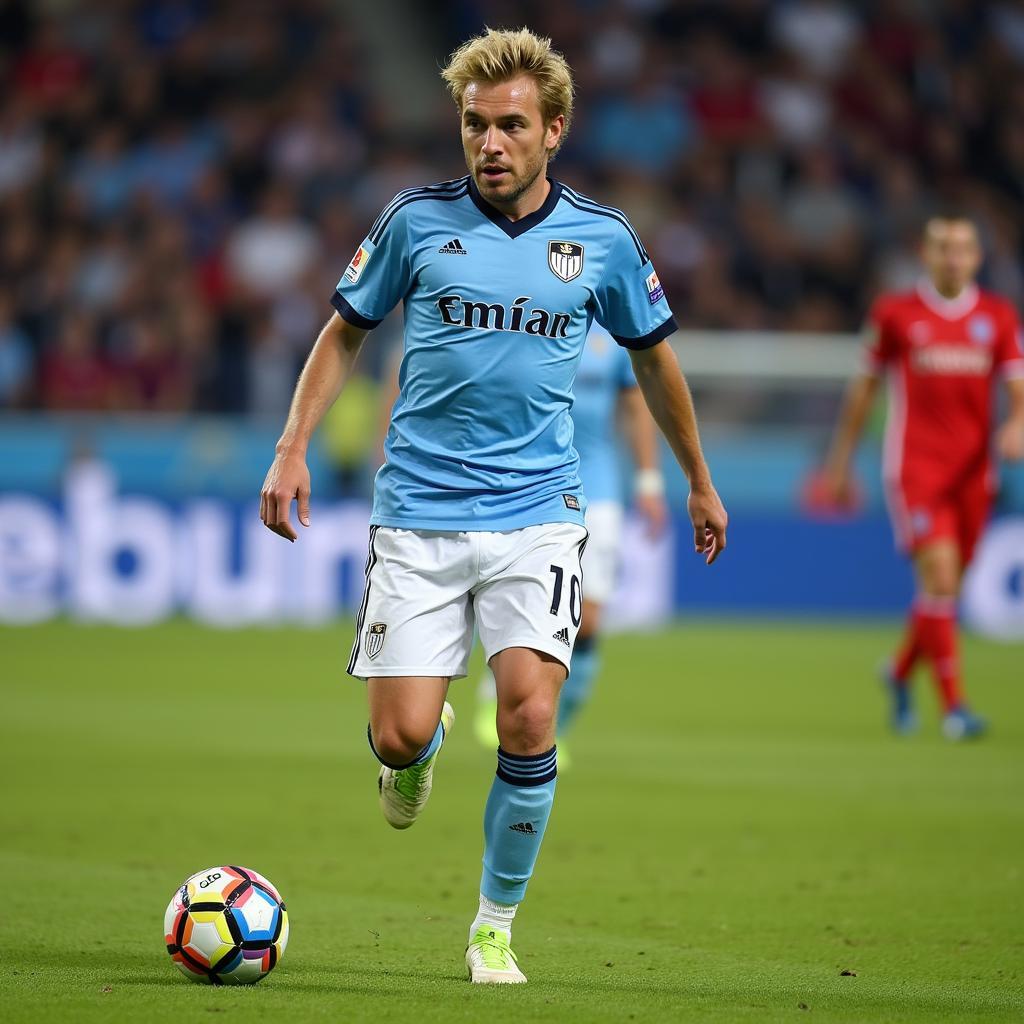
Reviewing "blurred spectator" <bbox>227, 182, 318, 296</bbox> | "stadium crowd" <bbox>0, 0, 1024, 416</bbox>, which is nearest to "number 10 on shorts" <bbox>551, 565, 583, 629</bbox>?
"stadium crowd" <bbox>0, 0, 1024, 416</bbox>

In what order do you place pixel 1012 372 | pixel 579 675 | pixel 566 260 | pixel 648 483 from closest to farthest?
pixel 566 260 < pixel 579 675 < pixel 648 483 < pixel 1012 372

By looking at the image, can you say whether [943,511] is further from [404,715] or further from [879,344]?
[404,715]

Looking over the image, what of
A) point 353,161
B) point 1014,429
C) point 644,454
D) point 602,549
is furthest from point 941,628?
point 353,161

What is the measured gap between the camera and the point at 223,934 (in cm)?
487

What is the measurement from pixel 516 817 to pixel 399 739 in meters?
0.37

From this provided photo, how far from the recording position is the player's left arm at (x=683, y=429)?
528cm

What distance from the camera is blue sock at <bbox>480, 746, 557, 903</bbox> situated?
4984mm

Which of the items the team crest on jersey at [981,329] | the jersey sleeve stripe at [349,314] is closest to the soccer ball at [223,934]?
the jersey sleeve stripe at [349,314]

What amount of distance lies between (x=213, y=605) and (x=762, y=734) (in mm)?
7408

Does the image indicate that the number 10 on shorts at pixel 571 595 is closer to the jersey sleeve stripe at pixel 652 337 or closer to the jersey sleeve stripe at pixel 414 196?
the jersey sleeve stripe at pixel 652 337

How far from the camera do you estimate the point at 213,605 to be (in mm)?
17031

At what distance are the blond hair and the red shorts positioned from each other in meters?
5.91

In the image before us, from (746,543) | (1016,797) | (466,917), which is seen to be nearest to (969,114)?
(746,543)

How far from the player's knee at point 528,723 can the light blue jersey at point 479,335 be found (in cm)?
48
